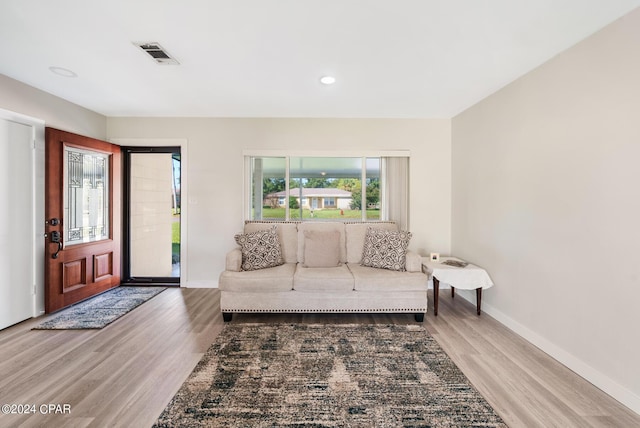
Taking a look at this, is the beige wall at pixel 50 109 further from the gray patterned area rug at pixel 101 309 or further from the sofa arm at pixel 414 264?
the sofa arm at pixel 414 264

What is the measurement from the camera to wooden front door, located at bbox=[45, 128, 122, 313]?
9.72 ft

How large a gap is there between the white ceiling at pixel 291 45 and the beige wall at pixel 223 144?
0.64 meters

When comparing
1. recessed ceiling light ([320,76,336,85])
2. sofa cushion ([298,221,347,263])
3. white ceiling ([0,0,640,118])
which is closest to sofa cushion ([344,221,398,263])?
sofa cushion ([298,221,347,263])

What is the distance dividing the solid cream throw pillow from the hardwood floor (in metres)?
0.61

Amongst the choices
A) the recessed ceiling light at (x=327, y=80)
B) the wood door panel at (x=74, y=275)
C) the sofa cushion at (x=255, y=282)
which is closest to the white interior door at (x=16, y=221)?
the wood door panel at (x=74, y=275)

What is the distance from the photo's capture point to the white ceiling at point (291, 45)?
174cm

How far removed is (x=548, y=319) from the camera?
2.32 m

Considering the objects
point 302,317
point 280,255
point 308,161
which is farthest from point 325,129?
point 302,317

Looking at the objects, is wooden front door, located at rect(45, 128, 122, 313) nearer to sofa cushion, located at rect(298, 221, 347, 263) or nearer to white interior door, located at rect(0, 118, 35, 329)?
white interior door, located at rect(0, 118, 35, 329)

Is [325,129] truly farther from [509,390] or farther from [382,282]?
[509,390]

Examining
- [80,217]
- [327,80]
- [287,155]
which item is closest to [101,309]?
[80,217]

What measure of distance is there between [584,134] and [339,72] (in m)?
Answer: 2.01

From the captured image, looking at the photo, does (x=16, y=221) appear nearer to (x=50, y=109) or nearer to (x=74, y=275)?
(x=74, y=275)

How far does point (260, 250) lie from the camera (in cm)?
316
